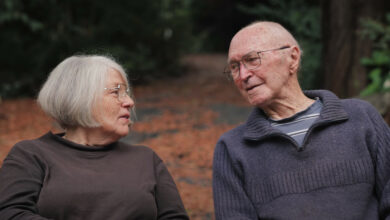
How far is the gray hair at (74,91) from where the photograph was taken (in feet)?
7.26

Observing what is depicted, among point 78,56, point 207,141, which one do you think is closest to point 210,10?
point 207,141

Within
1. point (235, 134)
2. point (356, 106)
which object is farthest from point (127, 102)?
point (356, 106)

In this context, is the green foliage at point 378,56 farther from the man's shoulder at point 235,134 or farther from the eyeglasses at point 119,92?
the eyeglasses at point 119,92

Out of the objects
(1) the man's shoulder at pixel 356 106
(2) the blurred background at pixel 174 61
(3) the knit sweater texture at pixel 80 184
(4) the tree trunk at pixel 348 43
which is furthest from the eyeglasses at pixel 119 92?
(4) the tree trunk at pixel 348 43

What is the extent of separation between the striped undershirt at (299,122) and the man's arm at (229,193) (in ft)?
1.05

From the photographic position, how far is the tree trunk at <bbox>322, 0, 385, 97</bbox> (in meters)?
5.66

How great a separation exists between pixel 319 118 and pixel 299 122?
0.12m

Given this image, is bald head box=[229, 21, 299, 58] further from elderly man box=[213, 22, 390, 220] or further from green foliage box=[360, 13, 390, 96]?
green foliage box=[360, 13, 390, 96]

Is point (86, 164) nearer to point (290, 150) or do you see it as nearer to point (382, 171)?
point (290, 150)

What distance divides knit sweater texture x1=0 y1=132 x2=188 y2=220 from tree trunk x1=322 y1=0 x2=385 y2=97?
13.4 feet

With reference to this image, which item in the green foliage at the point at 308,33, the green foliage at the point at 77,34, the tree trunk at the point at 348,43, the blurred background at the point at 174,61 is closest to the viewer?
the blurred background at the point at 174,61

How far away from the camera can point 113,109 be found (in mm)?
2287

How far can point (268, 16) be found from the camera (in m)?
9.11

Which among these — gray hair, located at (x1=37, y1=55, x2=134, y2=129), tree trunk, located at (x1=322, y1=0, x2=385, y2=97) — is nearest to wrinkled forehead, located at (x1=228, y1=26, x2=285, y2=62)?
gray hair, located at (x1=37, y1=55, x2=134, y2=129)
